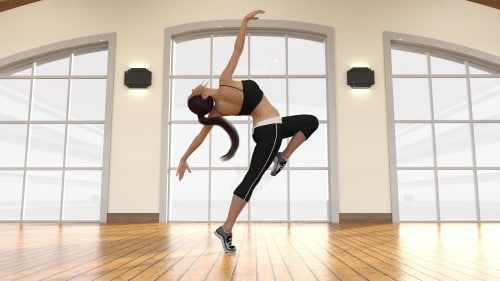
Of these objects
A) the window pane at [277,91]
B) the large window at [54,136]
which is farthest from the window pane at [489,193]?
the large window at [54,136]

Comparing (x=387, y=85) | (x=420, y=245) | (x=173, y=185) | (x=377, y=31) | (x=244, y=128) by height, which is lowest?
(x=420, y=245)

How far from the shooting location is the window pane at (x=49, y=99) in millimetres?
7453

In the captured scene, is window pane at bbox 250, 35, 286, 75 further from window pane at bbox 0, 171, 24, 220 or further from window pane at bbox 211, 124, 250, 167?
window pane at bbox 0, 171, 24, 220

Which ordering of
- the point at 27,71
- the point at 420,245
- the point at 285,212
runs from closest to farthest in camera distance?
the point at 420,245, the point at 285,212, the point at 27,71

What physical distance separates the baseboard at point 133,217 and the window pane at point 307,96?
297 centimetres

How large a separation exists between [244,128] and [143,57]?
2176 millimetres

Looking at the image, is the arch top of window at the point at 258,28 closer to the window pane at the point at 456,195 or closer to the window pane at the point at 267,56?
the window pane at the point at 267,56

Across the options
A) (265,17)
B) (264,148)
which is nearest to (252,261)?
(264,148)

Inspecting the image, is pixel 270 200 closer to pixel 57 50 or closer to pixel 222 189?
pixel 222 189

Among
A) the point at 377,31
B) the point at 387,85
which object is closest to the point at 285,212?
the point at 387,85

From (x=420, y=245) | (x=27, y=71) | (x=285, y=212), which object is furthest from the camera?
(x=27, y=71)

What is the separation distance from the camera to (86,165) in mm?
7242

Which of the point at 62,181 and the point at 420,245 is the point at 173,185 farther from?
the point at 420,245

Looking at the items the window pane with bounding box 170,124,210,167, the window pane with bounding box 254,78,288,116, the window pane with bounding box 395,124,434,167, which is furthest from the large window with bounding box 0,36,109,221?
the window pane with bounding box 395,124,434,167
